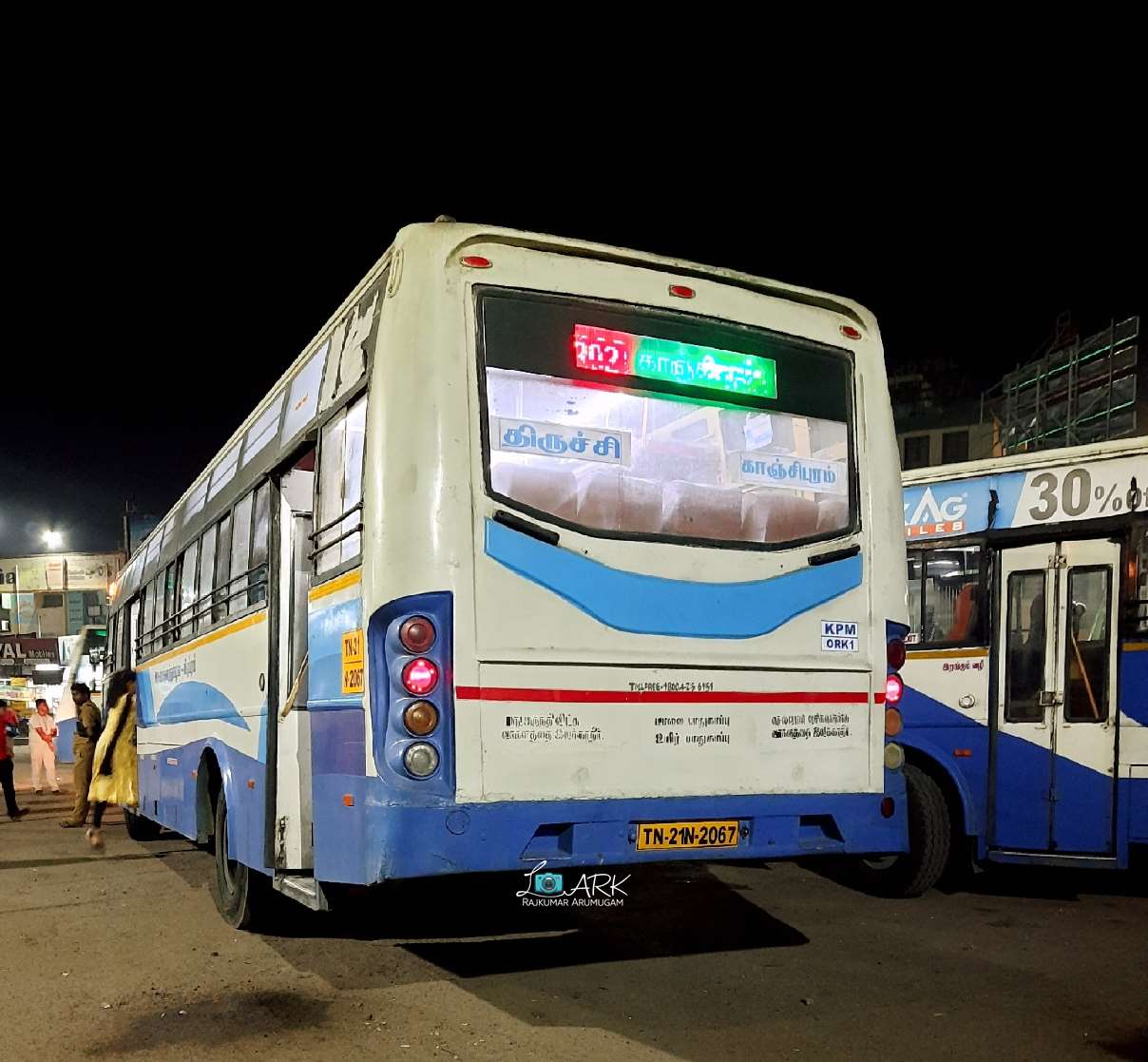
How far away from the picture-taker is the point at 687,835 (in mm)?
5316

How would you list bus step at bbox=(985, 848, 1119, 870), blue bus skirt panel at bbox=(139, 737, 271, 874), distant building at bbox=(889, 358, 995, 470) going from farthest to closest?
1. distant building at bbox=(889, 358, 995, 470)
2. bus step at bbox=(985, 848, 1119, 870)
3. blue bus skirt panel at bbox=(139, 737, 271, 874)

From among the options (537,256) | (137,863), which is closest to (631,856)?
(537,256)

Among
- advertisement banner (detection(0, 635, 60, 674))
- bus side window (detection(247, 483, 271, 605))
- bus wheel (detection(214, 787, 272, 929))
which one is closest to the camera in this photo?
bus side window (detection(247, 483, 271, 605))

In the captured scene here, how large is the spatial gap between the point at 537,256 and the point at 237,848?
3899mm

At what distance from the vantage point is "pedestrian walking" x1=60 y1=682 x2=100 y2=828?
1330 cm

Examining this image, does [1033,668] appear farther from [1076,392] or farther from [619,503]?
[1076,392]

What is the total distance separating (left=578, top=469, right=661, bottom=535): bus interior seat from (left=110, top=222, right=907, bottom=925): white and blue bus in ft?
0.04

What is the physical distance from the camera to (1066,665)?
823cm

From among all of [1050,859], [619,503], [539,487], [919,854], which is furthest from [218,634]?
[1050,859]

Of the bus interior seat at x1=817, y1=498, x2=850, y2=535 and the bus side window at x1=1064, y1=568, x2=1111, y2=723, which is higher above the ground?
the bus interior seat at x1=817, y1=498, x2=850, y2=535

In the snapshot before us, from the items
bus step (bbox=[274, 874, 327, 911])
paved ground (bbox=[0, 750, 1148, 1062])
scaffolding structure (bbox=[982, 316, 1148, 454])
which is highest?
scaffolding structure (bbox=[982, 316, 1148, 454])

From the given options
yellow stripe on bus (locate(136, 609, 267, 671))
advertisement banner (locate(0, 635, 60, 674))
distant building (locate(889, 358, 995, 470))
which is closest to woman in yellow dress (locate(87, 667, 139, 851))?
yellow stripe on bus (locate(136, 609, 267, 671))

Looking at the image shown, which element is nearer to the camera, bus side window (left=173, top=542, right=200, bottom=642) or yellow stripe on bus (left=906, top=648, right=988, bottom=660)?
yellow stripe on bus (left=906, top=648, right=988, bottom=660)

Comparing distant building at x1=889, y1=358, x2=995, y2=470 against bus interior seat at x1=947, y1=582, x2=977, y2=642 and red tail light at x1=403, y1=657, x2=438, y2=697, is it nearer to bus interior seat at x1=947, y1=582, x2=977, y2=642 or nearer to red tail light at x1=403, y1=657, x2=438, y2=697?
bus interior seat at x1=947, y1=582, x2=977, y2=642
